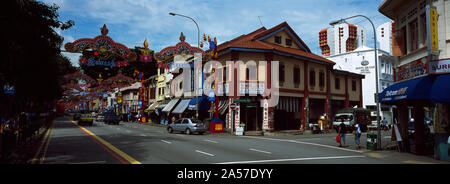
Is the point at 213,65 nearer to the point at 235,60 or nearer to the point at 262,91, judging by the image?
the point at 235,60

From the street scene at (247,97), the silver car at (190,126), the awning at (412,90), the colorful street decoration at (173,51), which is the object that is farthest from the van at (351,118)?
the colorful street decoration at (173,51)

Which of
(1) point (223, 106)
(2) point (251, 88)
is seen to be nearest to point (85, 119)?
(1) point (223, 106)

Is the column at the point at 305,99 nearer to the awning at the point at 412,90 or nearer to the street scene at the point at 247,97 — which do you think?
the street scene at the point at 247,97

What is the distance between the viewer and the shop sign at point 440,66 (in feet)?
44.1

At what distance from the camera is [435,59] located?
14.0 meters

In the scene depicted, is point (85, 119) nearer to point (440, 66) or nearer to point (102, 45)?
point (102, 45)

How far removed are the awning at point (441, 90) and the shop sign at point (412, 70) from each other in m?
1.81

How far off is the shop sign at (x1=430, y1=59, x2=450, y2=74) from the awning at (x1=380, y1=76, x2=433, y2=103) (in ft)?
1.54

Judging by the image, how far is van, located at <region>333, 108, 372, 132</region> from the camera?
3372 cm

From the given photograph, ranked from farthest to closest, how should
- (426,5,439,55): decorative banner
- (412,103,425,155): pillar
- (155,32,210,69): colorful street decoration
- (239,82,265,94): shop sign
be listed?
(239,82,265,94): shop sign, (155,32,210,69): colorful street decoration, (412,103,425,155): pillar, (426,5,439,55): decorative banner

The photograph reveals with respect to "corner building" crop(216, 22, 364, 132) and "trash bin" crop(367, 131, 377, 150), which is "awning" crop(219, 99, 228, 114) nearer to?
"corner building" crop(216, 22, 364, 132)

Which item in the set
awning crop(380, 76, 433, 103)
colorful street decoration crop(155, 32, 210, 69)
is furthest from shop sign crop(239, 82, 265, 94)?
awning crop(380, 76, 433, 103)

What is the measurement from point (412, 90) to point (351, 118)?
20.4 m
